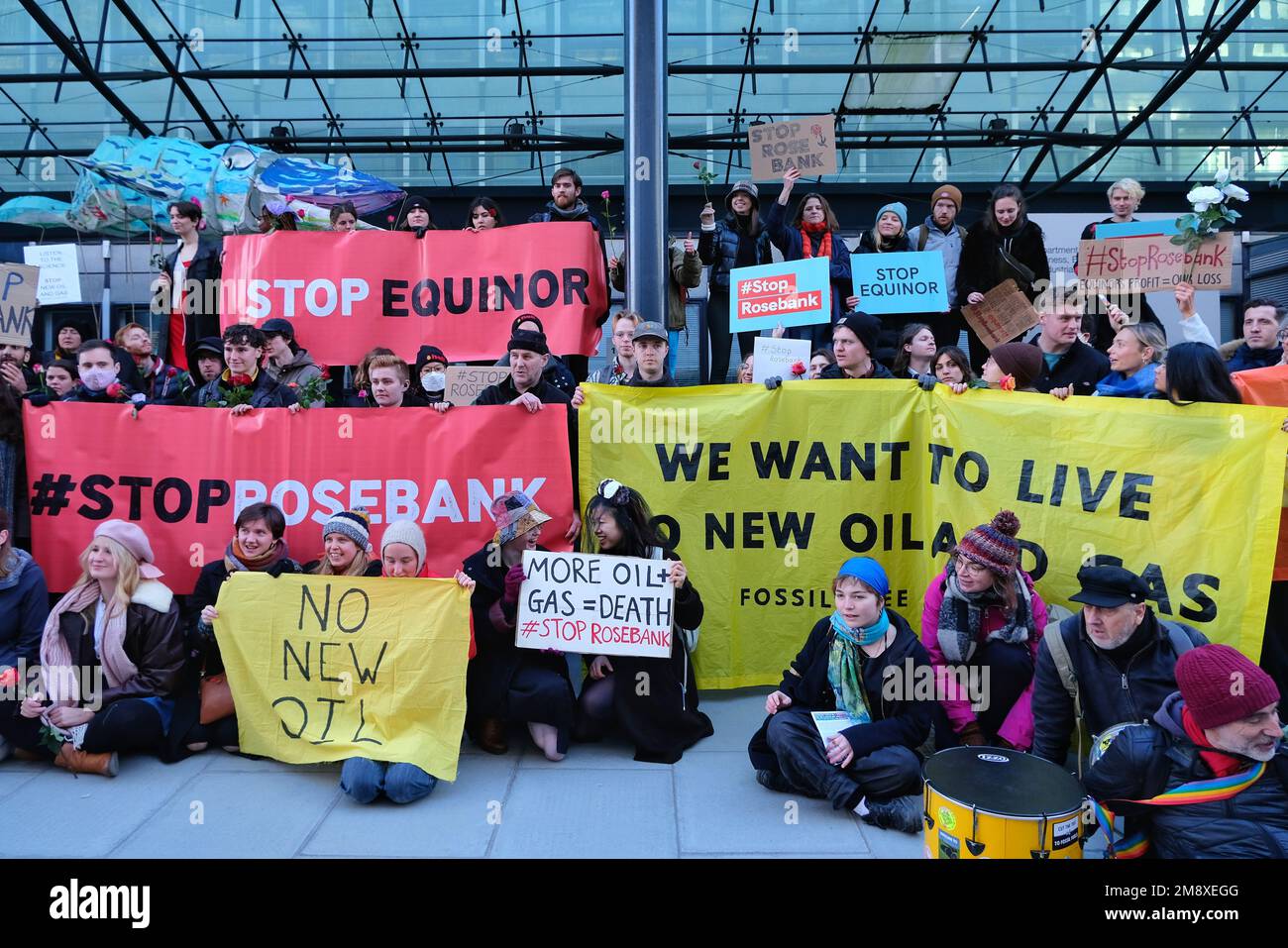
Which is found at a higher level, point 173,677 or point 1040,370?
point 1040,370

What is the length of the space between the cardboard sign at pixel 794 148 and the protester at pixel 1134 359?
2771mm

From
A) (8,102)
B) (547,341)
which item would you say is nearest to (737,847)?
(547,341)

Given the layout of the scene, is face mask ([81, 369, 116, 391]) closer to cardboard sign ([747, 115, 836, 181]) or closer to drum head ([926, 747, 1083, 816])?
cardboard sign ([747, 115, 836, 181])

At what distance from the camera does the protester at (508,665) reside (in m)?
4.41

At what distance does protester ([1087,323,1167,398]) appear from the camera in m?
4.96

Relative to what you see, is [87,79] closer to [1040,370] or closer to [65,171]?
[65,171]

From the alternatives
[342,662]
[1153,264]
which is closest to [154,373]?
[342,662]

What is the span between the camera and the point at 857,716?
155 inches

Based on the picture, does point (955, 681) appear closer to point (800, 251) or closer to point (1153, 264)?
point (1153, 264)

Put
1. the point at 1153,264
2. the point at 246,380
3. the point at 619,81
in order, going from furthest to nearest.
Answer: the point at 619,81, the point at 1153,264, the point at 246,380

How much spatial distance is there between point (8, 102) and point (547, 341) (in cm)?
1119

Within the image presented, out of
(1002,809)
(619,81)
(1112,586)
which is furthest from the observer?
(619,81)

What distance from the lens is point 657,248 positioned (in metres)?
6.40

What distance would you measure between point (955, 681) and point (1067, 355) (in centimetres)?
248
